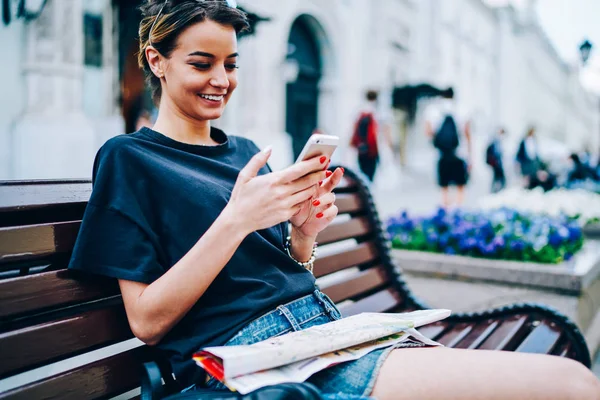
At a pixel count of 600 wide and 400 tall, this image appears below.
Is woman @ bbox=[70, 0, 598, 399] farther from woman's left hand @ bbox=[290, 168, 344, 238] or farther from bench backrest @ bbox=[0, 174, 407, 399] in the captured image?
bench backrest @ bbox=[0, 174, 407, 399]

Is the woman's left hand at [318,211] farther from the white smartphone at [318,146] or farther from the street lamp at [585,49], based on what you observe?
the street lamp at [585,49]

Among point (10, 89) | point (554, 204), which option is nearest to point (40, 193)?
point (554, 204)

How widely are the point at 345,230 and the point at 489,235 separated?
1918 mm

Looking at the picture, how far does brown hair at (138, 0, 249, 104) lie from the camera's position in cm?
146

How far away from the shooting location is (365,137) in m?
8.63

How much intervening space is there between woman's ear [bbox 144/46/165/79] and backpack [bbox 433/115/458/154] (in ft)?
23.2

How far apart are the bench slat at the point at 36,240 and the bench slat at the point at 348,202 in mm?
1304

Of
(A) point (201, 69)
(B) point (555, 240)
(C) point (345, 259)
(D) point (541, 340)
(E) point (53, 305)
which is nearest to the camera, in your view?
(E) point (53, 305)

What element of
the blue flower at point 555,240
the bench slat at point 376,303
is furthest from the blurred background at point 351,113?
the bench slat at point 376,303

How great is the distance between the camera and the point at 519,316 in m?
2.29

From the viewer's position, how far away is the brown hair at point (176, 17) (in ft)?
4.77

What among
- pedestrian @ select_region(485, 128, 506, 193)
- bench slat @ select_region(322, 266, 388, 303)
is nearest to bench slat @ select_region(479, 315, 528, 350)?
bench slat @ select_region(322, 266, 388, 303)

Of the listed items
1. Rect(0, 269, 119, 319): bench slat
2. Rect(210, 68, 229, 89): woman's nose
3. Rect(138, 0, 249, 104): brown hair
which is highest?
Rect(138, 0, 249, 104): brown hair

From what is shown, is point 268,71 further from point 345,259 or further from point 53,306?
point 53,306
